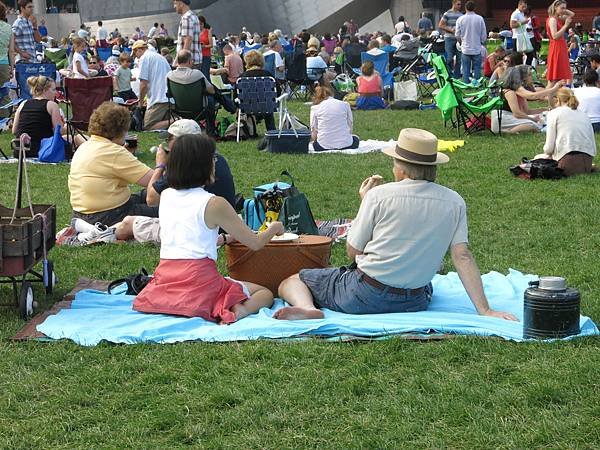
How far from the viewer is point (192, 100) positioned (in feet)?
46.7

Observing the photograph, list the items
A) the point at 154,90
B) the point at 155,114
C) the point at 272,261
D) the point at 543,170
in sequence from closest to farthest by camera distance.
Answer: the point at 272,261, the point at 543,170, the point at 154,90, the point at 155,114

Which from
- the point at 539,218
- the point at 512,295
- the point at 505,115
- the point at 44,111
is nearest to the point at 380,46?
the point at 505,115

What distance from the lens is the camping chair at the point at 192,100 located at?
1411 cm

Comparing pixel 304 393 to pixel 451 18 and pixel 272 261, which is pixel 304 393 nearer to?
pixel 272 261

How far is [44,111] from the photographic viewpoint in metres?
12.4

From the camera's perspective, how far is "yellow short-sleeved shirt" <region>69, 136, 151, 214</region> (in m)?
7.99

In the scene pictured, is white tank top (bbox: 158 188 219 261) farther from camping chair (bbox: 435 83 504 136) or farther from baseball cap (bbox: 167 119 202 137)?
camping chair (bbox: 435 83 504 136)

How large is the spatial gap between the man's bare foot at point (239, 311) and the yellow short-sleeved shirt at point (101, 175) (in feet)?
7.86

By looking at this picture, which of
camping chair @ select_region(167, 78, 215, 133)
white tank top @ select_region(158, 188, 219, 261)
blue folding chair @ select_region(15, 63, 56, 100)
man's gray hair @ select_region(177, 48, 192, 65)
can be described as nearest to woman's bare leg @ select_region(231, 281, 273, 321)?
white tank top @ select_region(158, 188, 219, 261)

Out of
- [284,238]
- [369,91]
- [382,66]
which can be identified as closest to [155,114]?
[369,91]

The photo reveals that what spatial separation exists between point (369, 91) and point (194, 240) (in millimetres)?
13200

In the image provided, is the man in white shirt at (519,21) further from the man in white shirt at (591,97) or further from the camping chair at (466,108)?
the man in white shirt at (591,97)

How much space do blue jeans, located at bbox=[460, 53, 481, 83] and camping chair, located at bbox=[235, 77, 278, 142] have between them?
655cm

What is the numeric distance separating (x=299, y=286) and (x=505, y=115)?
899 centimetres
